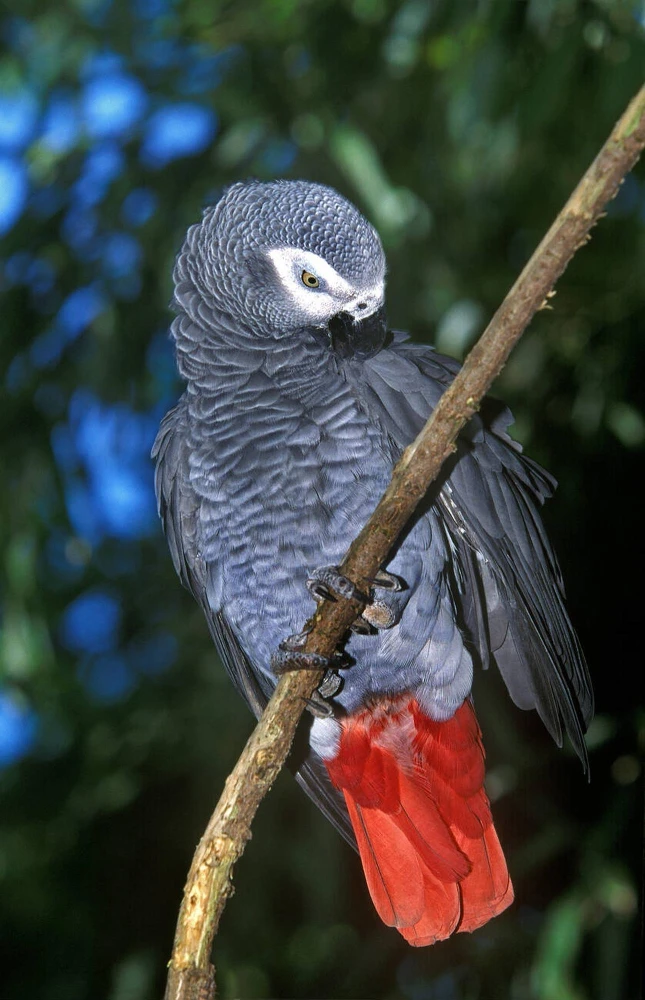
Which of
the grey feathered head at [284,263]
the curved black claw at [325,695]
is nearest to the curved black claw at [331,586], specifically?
the curved black claw at [325,695]

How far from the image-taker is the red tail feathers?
0.96 meters

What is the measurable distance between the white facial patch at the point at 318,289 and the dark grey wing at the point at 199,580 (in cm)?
20

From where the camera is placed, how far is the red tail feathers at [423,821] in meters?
0.96

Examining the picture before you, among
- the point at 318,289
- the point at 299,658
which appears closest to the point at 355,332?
the point at 318,289

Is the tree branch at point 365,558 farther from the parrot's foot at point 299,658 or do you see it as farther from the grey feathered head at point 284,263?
the grey feathered head at point 284,263

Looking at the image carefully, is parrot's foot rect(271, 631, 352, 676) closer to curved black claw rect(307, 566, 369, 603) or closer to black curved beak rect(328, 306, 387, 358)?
curved black claw rect(307, 566, 369, 603)

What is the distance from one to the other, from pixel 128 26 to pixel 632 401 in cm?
78

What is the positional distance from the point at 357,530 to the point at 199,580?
0.76 feet

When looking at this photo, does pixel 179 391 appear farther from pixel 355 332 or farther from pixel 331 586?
pixel 331 586

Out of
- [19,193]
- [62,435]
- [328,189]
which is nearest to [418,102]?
[328,189]

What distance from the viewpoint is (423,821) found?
3.19 feet

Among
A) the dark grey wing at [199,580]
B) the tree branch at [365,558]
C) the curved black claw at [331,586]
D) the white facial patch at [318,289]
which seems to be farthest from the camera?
the dark grey wing at [199,580]

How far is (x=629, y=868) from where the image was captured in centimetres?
104

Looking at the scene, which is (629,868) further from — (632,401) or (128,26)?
(128,26)
